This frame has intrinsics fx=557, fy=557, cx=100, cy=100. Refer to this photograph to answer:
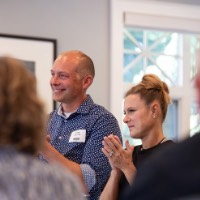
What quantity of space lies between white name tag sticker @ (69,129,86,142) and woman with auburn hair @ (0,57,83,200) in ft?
4.42

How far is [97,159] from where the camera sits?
103 inches

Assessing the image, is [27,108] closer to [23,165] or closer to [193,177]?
[23,165]

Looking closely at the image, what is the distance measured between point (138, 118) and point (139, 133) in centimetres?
7

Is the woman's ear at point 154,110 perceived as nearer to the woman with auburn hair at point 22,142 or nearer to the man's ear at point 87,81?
the man's ear at point 87,81

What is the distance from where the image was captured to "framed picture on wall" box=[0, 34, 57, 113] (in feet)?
12.5

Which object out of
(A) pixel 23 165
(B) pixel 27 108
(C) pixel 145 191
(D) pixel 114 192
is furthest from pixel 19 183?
(D) pixel 114 192

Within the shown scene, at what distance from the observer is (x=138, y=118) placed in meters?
2.63

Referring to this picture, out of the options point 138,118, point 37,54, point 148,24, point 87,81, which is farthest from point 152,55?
point 138,118

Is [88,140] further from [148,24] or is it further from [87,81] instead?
[148,24]

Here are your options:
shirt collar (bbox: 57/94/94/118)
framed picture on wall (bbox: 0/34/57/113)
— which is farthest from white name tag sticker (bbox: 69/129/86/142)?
framed picture on wall (bbox: 0/34/57/113)

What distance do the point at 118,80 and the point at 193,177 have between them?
317 cm

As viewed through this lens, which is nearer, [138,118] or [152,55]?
[138,118]

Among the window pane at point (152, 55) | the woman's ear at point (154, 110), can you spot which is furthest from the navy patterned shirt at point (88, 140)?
the window pane at point (152, 55)

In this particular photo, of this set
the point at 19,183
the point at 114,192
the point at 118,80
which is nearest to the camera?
the point at 19,183
